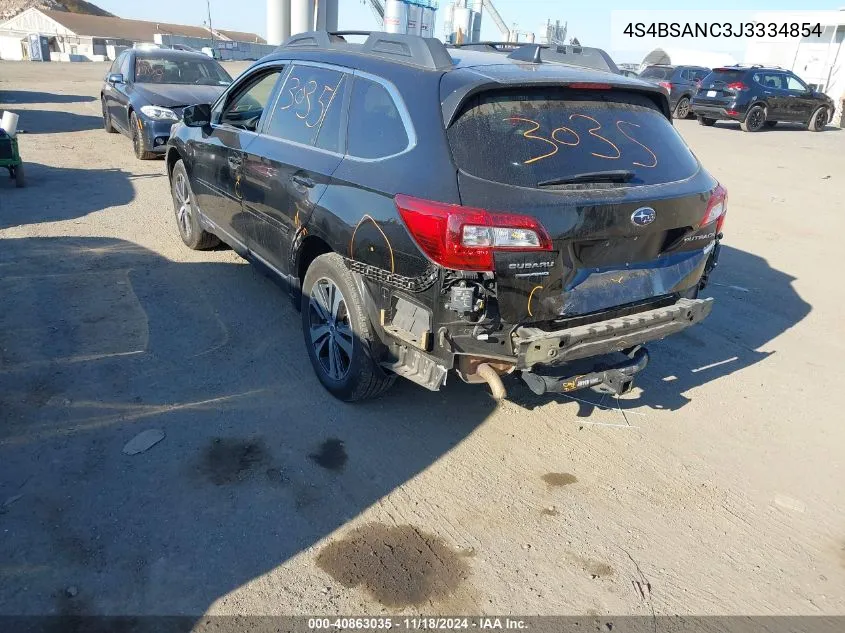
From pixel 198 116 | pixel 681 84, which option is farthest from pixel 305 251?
pixel 681 84

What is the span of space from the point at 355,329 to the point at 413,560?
1.32m

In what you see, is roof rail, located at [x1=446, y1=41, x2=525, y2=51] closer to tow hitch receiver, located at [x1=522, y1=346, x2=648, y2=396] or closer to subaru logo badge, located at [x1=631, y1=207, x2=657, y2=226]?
subaru logo badge, located at [x1=631, y1=207, x2=657, y2=226]

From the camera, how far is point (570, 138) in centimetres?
329

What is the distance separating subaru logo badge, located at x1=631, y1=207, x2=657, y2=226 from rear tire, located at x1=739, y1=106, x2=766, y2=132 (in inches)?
765

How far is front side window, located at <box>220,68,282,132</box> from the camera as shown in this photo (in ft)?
15.9

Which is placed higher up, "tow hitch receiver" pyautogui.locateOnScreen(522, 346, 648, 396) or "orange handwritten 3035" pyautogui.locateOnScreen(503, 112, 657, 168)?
"orange handwritten 3035" pyautogui.locateOnScreen(503, 112, 657, 168)

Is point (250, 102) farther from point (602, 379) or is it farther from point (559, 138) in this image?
point (602, 379)

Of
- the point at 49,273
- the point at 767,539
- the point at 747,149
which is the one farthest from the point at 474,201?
the point at 747,149

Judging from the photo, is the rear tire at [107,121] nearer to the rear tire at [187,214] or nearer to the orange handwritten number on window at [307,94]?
the rear tire at [187,214]

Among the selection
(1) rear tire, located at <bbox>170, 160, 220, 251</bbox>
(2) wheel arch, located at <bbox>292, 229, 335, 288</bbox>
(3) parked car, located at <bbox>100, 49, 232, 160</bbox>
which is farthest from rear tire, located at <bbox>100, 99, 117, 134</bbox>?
(2) wheel arch, located at <bbox>292, 229, 335, 288</bbox>

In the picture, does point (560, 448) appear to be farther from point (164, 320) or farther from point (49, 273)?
point (49, 273)

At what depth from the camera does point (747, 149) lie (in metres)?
15.9

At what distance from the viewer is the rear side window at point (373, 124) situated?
340cm

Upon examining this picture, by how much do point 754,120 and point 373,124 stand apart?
66.5ft
